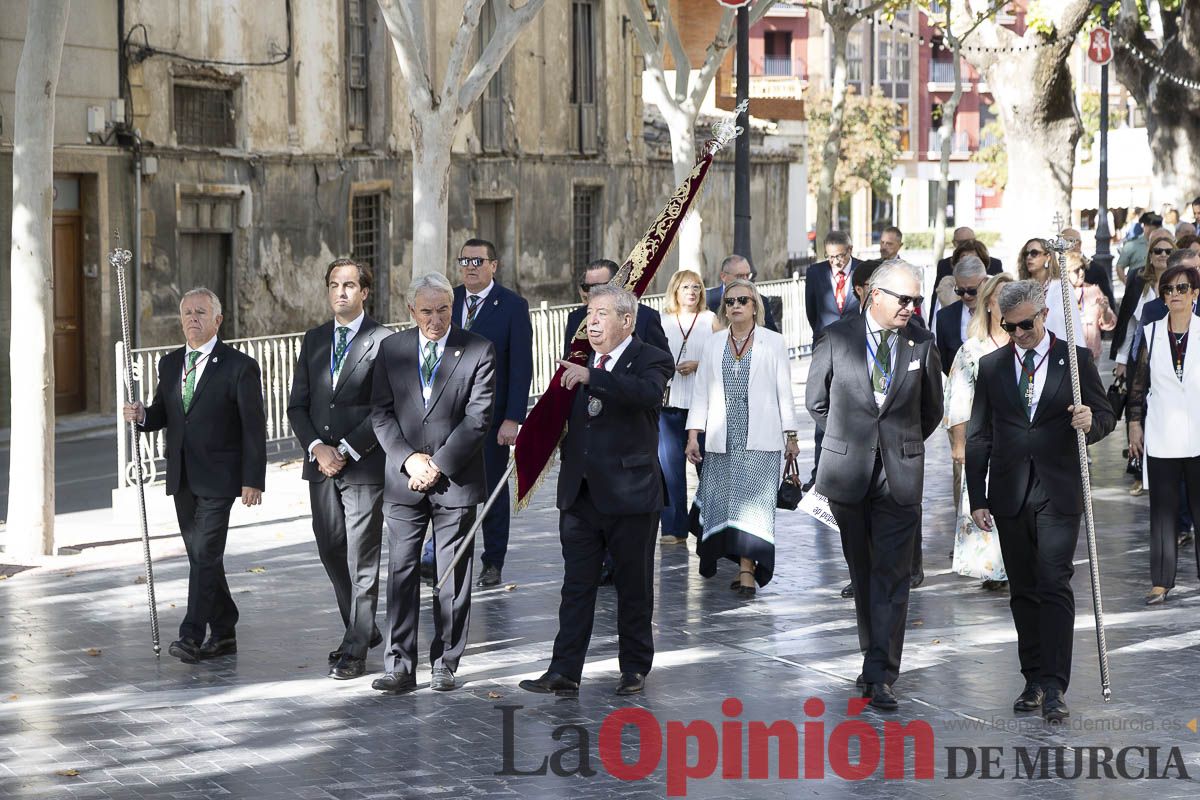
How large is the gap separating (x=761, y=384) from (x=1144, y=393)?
2.20 metres

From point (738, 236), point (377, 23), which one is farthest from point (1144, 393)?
point (377, 23)

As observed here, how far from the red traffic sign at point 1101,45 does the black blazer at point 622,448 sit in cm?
2489

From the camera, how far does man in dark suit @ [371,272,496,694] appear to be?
852cm

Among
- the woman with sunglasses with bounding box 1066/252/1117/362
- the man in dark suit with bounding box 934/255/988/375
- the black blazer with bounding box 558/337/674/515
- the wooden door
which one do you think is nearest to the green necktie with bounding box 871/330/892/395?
the black blazer with bounding box 558/337/674/515

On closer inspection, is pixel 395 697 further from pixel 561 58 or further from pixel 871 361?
pixel 561 58

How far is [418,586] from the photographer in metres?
8.60

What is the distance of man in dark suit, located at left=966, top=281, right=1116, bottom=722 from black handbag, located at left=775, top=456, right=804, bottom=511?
7.79 feet

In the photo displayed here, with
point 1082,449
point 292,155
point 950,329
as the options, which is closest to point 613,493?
point 1082,449

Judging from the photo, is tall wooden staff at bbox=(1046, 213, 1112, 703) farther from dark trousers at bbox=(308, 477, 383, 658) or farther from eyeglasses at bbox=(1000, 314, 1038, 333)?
dark trousers at bbox=(308, 477, 383, 658)

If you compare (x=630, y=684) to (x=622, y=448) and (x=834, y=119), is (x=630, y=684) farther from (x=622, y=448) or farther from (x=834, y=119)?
(x=834, y=119)

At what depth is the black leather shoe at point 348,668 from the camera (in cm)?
884

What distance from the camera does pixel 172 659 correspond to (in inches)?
366

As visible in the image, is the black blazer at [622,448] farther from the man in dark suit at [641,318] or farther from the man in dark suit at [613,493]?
the man in dark suit at [641,318]

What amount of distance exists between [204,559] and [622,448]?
2288 mm
